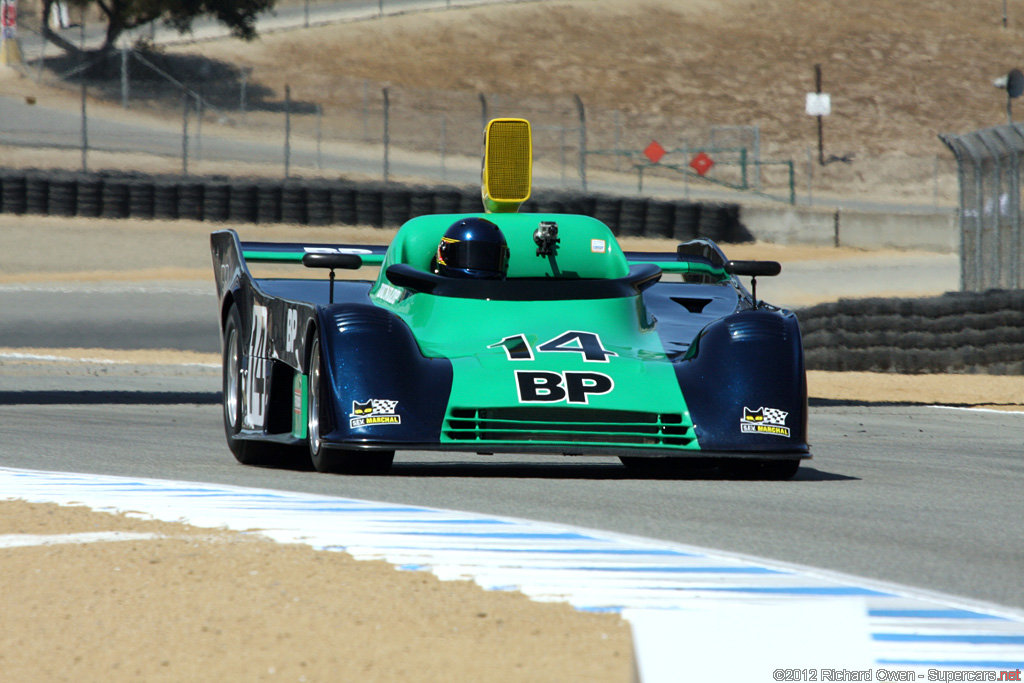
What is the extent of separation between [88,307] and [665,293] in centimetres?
1583

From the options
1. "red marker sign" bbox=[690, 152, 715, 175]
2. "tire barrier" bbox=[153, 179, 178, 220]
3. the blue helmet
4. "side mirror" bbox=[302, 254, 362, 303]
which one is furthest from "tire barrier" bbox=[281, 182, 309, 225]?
"side mirror" bbox=[302, 254, 362, 303]

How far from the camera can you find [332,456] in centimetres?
731

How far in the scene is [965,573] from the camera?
4.90 m

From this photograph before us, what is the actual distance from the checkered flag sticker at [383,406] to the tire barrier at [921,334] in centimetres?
976

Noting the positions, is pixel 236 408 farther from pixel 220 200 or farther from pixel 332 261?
pixel 220 200

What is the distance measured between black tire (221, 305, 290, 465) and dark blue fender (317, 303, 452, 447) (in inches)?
50.1

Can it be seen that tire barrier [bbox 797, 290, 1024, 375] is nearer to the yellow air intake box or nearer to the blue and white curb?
the yellow air intake box

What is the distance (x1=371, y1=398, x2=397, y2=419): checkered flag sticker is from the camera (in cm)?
701

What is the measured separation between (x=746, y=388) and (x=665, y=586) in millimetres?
2816

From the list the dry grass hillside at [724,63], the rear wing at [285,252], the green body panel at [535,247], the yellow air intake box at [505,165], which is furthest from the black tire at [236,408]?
the dry grass hillside at [724,63]

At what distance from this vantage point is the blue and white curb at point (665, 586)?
7.94ft

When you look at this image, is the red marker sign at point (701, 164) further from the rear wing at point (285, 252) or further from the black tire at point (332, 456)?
the black tire at point (332, 456)

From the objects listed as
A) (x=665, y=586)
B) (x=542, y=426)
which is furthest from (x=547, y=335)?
(x=665, y=586)

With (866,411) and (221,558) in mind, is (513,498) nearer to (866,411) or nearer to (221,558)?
(221,558)
